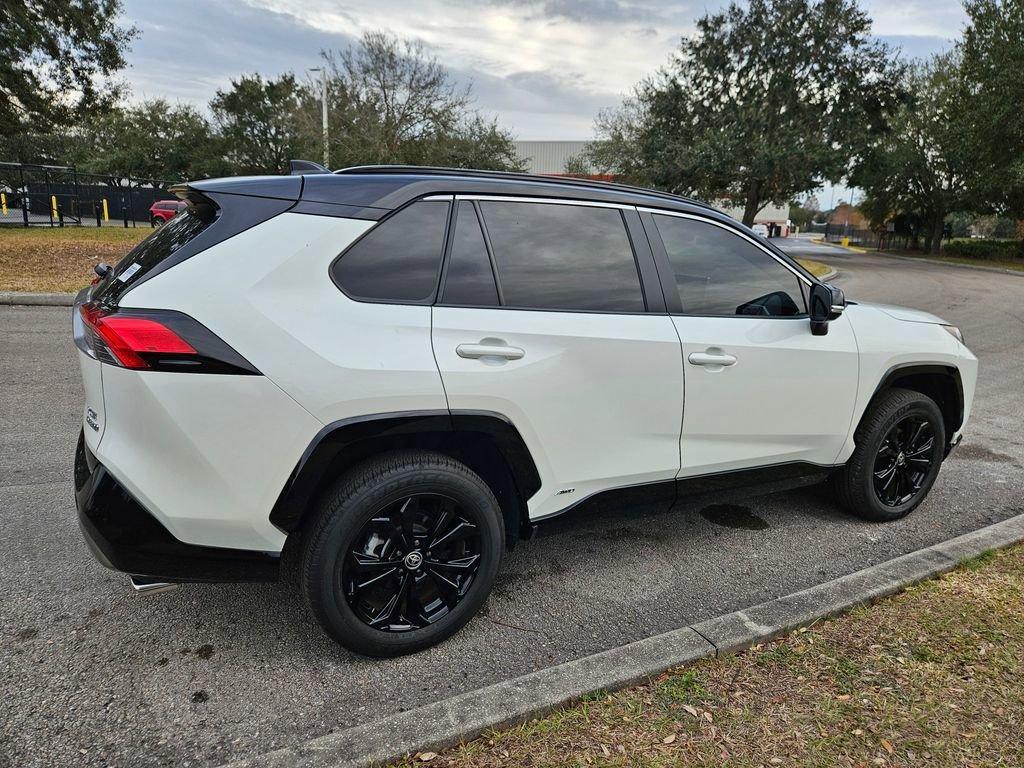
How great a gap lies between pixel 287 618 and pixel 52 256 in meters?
15.5

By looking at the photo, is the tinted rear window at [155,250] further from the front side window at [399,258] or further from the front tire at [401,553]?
the front tire at [401,553]

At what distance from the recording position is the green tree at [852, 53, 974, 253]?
30.3m

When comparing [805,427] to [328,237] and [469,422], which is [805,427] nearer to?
[469,422]

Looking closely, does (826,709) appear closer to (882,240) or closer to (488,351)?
(488,351)

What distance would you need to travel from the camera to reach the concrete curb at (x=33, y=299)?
996cm

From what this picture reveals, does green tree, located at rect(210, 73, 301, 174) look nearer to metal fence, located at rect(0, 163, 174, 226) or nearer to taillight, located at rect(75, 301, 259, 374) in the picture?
metal fence, located at rect(0, 163, 174, 226)

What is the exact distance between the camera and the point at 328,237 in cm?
233

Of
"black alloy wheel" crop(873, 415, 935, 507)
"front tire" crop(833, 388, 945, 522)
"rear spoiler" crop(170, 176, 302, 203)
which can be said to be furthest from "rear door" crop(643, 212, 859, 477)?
"rear spoiler" crop(170, 176, 302, 203)

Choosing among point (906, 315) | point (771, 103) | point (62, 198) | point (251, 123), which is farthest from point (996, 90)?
point (251, 123)

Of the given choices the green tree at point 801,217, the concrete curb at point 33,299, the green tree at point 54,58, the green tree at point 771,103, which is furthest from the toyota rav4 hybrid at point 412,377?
the green tree at point 801,217

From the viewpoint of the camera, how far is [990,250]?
36781 mm

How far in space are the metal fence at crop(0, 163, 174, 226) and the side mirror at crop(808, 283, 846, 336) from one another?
992 inches

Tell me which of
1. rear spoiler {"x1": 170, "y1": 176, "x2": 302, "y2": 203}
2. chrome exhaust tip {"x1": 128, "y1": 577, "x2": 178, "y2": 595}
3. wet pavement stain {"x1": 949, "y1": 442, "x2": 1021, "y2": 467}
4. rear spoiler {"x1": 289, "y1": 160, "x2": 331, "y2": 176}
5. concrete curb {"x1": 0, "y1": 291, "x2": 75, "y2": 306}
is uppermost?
rear spoiler {"x1": 289, "y1": 160, "x2": 331, "y2": 176}

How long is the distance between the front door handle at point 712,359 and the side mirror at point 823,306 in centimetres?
56
